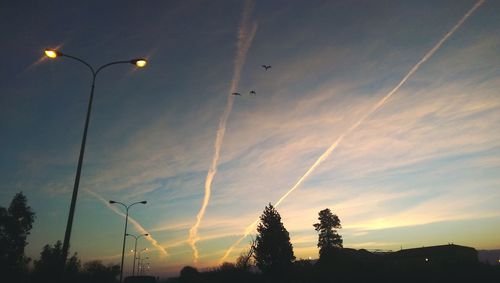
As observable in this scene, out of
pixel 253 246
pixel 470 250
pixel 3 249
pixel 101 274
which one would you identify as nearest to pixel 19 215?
pixel 3 249

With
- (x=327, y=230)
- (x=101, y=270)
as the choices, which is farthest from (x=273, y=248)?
(x=101, y=270)

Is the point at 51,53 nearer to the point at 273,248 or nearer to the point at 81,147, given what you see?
the point at 81,147

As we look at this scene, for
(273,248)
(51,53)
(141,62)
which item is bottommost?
(273,248)

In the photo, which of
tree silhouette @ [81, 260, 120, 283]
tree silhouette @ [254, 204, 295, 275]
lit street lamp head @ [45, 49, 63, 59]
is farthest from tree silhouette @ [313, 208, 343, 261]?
lit street lamp head @ [45, 49, 63, 59]

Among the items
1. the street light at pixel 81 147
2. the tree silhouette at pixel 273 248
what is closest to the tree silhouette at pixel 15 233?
the tree silhouette at pixel 273 248

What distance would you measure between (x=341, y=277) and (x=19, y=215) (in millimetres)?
61530

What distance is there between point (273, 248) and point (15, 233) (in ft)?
161

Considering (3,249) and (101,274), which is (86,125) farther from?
(101,274)

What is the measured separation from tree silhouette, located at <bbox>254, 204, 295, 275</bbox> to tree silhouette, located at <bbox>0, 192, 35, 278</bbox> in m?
43.6

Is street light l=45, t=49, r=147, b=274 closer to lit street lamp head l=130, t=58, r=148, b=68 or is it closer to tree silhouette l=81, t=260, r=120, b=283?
lit street lamp head l=130, t=58, r=148, b=68

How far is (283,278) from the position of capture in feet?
187

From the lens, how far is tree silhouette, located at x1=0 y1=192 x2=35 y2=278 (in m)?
61.8

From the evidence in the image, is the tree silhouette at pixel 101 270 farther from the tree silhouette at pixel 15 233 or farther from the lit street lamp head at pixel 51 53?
the lit street lamp head at pixel 51 53

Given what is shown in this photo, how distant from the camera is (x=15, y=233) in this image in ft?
210
